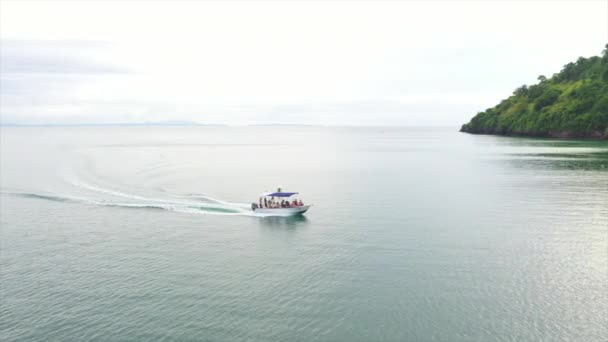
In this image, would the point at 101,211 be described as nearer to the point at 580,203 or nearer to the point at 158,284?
the point at 158,284

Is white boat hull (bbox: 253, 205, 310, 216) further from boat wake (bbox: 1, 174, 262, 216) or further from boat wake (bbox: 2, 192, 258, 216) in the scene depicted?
boat wake (bbox: 2, 192, 258, 216)

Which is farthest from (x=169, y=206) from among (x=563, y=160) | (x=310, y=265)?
(x=563, y=160)

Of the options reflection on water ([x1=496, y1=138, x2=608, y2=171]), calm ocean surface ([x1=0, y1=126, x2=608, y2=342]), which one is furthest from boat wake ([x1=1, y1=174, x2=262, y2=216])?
reflection on water ([x1=496, y1=138, x2=608, y2=171])

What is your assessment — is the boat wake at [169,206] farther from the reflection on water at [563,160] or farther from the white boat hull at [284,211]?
the reflection on water at [563,160]

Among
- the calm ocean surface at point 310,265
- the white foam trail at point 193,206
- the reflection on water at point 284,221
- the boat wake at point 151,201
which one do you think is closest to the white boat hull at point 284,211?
the reflection on water at point 284,221

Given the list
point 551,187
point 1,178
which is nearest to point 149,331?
point 551,187

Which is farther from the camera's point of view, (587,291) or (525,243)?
(525,243)

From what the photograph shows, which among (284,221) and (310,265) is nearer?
(310,265)

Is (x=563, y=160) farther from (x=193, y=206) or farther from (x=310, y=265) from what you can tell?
(x=310, y=265)
